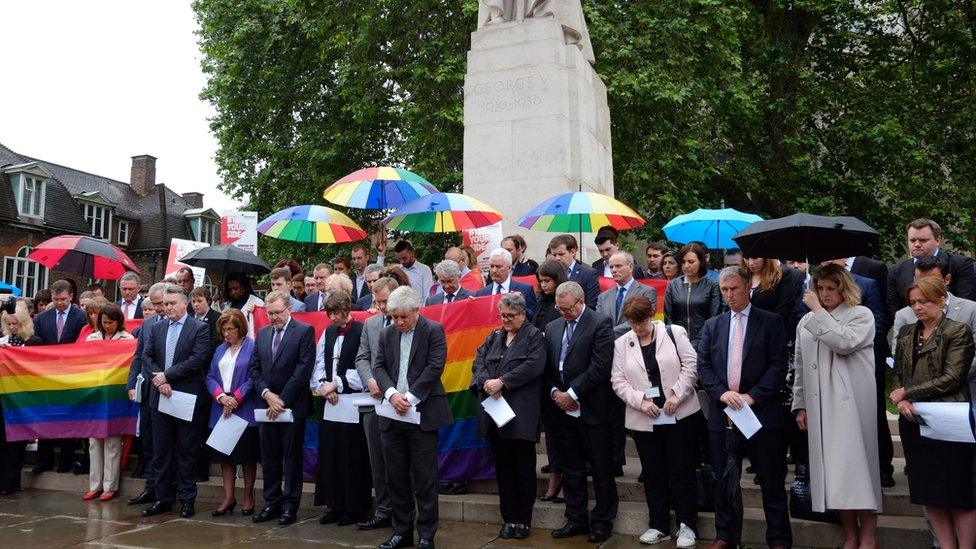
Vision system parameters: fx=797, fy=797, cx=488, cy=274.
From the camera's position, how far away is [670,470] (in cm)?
612

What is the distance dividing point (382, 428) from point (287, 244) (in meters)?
15.6

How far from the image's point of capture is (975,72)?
746 inches

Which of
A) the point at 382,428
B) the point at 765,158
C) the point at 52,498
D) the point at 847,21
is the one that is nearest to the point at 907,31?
the point at 847,21

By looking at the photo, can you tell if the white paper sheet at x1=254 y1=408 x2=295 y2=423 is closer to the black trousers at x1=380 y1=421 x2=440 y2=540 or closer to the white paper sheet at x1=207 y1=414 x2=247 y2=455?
the white paper sheet at x1=207 y1=414 x2=247 y2=455

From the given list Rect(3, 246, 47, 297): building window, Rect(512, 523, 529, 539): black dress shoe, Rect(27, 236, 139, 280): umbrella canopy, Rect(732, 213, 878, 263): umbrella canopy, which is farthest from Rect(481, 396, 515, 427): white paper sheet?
Rect(3, 246, 47, 297): building window

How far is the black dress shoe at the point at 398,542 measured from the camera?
20.3 ft

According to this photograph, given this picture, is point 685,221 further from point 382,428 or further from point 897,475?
point 382,428

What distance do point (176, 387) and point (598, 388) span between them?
14.0ft

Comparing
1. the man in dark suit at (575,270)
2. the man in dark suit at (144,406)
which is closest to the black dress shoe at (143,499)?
the man in dark suit at (144,406)

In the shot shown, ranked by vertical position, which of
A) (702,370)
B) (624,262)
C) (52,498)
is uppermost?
(624,262)

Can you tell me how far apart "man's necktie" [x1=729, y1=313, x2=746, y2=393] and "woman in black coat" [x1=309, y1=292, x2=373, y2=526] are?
3130mm

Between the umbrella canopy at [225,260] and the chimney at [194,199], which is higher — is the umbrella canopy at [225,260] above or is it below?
below

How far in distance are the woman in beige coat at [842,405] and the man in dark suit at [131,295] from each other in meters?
8.35

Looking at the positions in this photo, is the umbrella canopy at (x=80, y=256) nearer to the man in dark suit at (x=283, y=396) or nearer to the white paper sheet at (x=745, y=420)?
the man in dark suit at (x=283, y=396)
